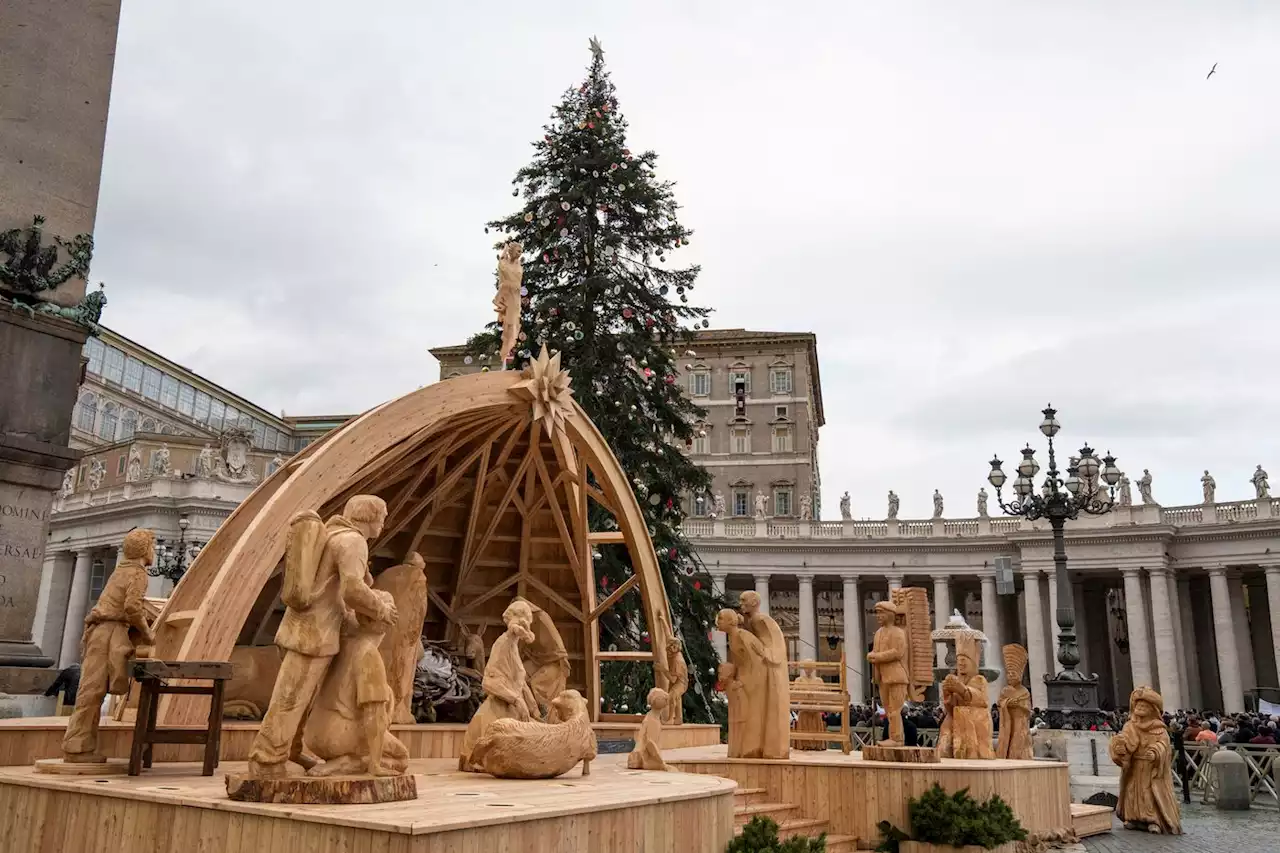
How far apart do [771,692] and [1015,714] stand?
5219 mm

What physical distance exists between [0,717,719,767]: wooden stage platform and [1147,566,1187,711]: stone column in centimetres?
4409

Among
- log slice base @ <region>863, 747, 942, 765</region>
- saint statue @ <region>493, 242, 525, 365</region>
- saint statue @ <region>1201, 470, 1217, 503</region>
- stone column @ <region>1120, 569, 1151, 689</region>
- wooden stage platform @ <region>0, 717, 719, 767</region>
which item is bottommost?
log slice base @ <region>863, 747, 942, 765</region>

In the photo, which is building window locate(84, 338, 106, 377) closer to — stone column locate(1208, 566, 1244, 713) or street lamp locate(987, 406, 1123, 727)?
street lamp locate(987, 406, 1123, 727)

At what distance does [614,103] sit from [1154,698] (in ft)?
53.0

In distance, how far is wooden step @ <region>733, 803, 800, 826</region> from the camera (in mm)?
9922

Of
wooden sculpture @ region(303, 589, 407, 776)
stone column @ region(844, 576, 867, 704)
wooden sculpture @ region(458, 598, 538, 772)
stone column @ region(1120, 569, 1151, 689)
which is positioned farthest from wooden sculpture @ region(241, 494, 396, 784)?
stone column @ region(1120, 569, 1151, 689)

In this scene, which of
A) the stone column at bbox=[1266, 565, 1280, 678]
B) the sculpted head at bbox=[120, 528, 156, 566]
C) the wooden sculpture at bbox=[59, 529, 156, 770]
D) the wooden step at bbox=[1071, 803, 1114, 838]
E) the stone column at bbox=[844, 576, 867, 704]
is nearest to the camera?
the wooden sculpture at bbox=[59, 529, 156, 770]

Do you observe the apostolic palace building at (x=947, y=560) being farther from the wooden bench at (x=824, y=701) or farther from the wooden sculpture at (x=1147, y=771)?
the wooden sculpture at (x=1147, y=771)

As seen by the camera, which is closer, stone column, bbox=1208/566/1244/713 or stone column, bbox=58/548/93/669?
stone column, bbox=1208/566/1244/713

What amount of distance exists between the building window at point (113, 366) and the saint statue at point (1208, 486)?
60.9 metres

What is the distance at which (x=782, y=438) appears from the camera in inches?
2549

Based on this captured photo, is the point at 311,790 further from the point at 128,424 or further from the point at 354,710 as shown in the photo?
the point at 128,424

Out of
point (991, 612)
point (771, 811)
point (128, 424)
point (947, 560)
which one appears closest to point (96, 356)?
point (128, 424)

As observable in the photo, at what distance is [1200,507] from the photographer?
48312mm
